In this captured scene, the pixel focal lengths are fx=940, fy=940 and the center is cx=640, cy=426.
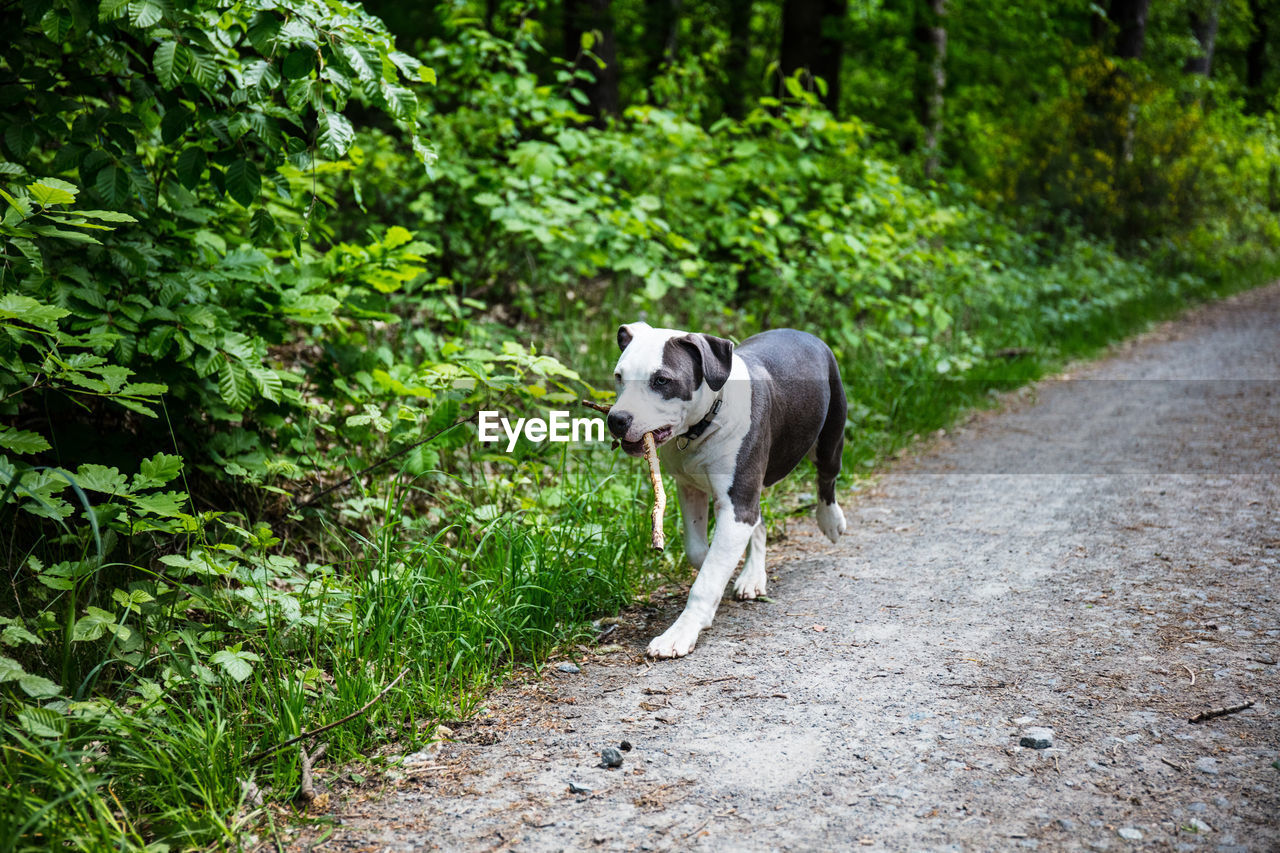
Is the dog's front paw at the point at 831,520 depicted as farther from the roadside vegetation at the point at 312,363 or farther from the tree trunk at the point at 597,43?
the tree trunk at the point at 597,43

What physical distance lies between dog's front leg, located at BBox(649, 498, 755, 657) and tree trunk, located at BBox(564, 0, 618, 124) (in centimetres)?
693

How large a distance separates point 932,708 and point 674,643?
3.41 feet

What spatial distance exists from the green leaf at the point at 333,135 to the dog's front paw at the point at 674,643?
2.30 m

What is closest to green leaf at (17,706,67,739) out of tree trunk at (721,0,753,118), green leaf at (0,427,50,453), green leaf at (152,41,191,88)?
green leaf at (0,427,50,453)

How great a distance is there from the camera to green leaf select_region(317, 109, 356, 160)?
358cm

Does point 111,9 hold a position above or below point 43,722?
above

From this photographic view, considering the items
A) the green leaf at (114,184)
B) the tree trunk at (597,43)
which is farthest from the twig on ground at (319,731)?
the tree trunk at (597,43)

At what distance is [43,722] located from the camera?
2.71 metres

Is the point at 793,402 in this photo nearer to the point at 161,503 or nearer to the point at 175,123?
the point at 161,503

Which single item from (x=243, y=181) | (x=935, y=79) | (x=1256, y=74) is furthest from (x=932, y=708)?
(x=1256, y=74)

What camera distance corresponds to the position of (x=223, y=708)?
312cm

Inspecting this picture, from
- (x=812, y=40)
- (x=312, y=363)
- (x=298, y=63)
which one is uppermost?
(x=812, y=40)

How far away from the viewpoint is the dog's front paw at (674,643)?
12.5 feet

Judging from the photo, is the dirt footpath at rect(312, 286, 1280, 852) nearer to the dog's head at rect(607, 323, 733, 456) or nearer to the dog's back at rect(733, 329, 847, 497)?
the dog's back at rect(733, 329, 847, 497)
